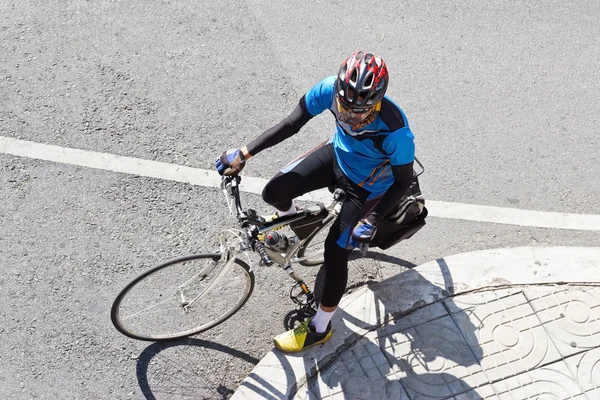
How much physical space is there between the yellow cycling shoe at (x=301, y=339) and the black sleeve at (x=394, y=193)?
3.51 ft

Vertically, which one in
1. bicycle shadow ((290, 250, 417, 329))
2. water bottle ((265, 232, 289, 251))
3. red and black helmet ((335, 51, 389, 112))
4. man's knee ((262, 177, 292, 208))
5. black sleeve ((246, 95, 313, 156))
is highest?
red and black helmet ((335, 51, 389, 112))

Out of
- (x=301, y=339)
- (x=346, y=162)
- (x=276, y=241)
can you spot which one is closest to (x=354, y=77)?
(x=346, y=162)

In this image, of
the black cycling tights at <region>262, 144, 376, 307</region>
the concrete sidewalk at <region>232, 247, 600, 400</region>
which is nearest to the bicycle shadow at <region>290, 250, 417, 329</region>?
the concrete sidewalk at <region>232, 247, 600, 400</region>

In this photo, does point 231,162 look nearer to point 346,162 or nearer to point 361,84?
point 346,162

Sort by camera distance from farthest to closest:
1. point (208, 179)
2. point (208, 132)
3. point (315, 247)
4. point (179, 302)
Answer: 1. point (208, 132)
2. point (208, 179)
3. point (315, 247)
4. point (179, 302)

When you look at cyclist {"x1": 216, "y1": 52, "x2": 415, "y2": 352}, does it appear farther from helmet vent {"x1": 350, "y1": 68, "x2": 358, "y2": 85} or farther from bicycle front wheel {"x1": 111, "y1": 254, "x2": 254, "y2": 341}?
bicycle front wheel {"x1": 111, "y1": 254, "x2": 254, "y2": 341}

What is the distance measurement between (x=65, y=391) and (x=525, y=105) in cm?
522

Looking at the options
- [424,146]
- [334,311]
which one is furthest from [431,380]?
[424,146]

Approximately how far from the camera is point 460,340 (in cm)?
484

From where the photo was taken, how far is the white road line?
5.90 meters

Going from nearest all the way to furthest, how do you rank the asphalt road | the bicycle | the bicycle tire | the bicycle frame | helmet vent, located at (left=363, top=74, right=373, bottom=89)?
helmet vent, located at (left=363, top=74, right=373, bottom=89) → the bicycle frame → the bicycle → the asphalt road → the bicycle tire

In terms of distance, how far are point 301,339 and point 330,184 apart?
119 cm

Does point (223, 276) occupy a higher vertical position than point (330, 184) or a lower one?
lower

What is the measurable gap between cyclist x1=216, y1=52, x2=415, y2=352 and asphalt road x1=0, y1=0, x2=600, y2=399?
81 centimetres
